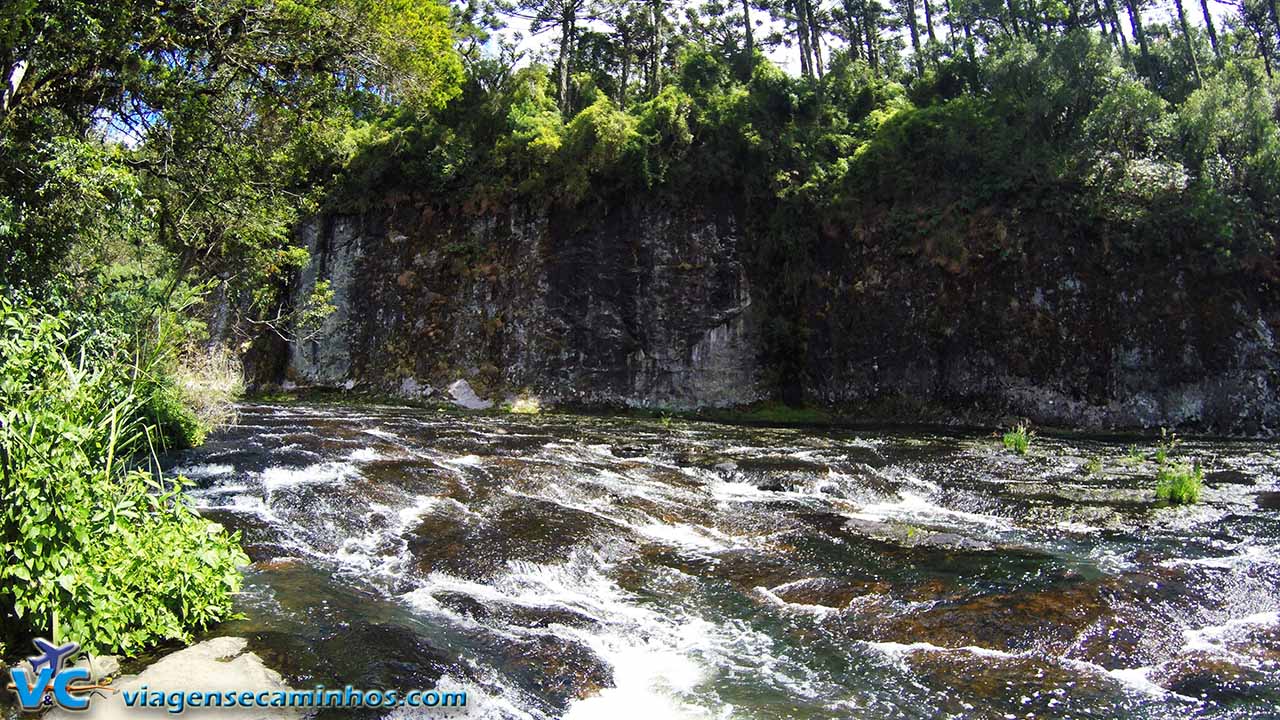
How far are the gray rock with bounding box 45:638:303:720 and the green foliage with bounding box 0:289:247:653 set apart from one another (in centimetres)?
27

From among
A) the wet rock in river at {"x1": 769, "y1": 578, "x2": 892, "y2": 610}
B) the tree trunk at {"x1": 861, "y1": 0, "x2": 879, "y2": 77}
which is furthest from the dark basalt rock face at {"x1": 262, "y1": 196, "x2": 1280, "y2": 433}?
the tree trunk at {"x1": 861, "y1": 0, "x2": 879, "y2": 77}

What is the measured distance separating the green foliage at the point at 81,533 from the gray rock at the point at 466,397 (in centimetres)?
2363

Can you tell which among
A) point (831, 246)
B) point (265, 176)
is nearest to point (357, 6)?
point (265, 176)

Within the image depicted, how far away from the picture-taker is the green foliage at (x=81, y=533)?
4477 millimetres

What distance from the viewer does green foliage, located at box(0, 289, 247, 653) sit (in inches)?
176

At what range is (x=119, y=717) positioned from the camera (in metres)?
4.25

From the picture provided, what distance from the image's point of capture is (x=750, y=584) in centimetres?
783

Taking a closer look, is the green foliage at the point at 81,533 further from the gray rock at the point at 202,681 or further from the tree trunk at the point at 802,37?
the tree trunk at the point at 802,37

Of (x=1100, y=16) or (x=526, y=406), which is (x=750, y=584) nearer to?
(x=526, y=406)

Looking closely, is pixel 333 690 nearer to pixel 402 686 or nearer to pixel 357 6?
pixel 402 686

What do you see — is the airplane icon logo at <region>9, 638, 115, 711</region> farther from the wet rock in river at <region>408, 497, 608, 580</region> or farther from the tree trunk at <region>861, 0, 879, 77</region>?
the tree trunk at <region>861, 0, 879, 77</region>

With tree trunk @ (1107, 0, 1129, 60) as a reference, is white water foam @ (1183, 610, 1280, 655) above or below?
below

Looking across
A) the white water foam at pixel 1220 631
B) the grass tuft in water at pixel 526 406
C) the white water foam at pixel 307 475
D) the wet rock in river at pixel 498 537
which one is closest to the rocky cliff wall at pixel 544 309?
the grass tuft in water at pixel 526 406

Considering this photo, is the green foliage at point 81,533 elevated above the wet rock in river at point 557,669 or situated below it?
above
